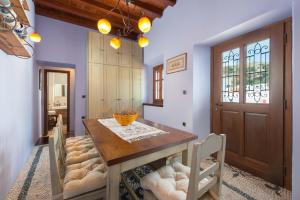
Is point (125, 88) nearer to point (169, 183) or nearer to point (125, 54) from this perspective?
point (125, 54)

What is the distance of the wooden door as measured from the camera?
1.68 m

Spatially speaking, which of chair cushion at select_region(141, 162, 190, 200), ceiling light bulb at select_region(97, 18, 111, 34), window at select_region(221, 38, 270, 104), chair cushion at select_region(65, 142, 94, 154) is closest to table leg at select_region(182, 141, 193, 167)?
chair cushion at select_region(141, 162, 190, 200)

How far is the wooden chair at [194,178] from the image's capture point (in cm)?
81

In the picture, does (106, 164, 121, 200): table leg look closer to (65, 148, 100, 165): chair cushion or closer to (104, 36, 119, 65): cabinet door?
(65, 148, 100, 165): chair cushion

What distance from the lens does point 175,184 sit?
103 centimetres

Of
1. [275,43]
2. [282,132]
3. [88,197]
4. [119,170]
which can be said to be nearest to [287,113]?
[282,132]

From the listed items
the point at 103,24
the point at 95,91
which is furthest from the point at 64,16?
the point at 103,24

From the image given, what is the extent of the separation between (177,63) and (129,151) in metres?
2.29

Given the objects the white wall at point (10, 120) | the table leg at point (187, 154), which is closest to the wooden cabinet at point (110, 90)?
the white wall at point (10, 120)

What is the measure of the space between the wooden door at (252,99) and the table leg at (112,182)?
6.32 ft

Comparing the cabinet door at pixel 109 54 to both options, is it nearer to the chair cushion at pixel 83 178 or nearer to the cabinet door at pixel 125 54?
the cabinet door at pixel 125 54

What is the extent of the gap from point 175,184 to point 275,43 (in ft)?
6.53

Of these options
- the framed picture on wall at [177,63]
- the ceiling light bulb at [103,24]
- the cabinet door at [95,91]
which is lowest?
the cabinet door at [95,91]

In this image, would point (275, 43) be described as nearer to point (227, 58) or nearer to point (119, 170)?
point (227, 58)
